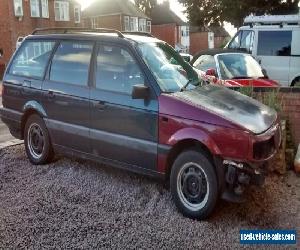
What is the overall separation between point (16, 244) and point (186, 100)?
2.27m

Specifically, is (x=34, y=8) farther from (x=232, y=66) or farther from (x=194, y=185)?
(x=194, y=185)

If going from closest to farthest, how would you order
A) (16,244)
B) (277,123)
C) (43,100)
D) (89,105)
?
(16,244), (277,123), (89,105), (43,100)

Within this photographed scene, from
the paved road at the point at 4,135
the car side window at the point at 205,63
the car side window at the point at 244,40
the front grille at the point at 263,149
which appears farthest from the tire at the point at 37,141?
the car side window at the point at 244,40

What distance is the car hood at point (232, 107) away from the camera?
14.9 feet

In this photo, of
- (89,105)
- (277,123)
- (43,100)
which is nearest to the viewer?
(277,123)

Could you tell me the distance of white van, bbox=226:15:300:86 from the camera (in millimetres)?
13734

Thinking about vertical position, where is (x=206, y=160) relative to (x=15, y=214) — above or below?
above

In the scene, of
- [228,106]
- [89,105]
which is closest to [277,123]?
[228,106]

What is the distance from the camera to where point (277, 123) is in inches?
202

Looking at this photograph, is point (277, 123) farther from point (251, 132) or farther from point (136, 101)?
point (136, 101)

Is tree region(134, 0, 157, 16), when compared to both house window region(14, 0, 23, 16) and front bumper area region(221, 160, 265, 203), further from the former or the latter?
front bumper area region(221, 160, 265, 203)

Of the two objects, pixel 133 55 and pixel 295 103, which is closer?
pixel 133 55

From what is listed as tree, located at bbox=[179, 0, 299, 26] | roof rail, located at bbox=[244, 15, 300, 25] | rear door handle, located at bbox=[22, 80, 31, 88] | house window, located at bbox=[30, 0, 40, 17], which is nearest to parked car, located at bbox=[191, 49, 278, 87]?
roof rail, located at bbox=[244, 15, 300, 25]

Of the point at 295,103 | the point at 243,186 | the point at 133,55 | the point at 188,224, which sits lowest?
the point at 188,224
